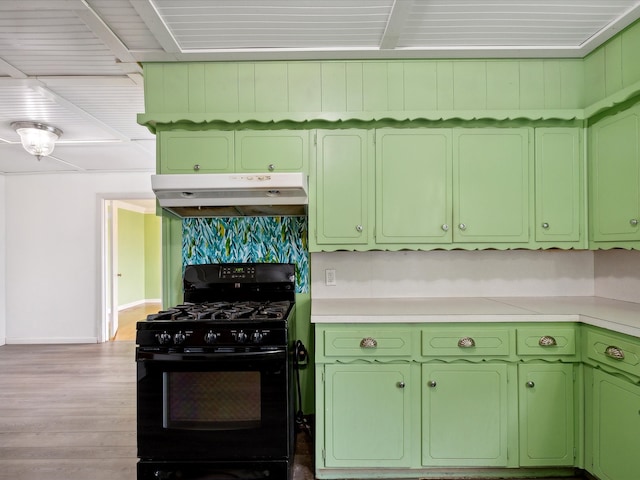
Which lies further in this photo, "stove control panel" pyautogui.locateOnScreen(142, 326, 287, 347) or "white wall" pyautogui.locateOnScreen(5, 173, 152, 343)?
"white wall" pyautogui.locateOnScreen(5, 173, 152, 343)

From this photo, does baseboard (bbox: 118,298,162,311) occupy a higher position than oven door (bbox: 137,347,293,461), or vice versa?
oven door (bbox: 137,347,293,461)

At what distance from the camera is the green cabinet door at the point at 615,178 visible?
6.41ft

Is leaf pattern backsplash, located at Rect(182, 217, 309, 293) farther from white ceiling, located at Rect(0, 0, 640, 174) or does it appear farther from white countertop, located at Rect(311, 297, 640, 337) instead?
white ceiling, located at Rect(0, 0, 640, 174)

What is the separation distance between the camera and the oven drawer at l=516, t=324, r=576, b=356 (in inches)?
73.9

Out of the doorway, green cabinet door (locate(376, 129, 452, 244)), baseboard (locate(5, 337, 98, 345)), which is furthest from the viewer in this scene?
the doorway

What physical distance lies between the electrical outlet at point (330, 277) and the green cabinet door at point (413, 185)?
435 mm

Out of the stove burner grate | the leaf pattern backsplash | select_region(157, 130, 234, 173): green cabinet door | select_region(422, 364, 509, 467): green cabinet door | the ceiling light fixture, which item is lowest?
select_region(422, 364, 509, 467): green cabinet door

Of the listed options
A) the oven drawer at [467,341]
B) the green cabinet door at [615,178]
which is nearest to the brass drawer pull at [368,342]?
the oven drawer at [467,341]

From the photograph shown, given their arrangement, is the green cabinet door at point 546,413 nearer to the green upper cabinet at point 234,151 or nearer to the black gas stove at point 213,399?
the black gas stove at point 213,399

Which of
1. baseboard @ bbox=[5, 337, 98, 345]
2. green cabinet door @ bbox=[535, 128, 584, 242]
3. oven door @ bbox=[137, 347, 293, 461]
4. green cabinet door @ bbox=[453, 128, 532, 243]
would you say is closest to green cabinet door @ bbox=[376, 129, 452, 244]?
green cabinet door @ bbox=[453, 128, 532, 243]

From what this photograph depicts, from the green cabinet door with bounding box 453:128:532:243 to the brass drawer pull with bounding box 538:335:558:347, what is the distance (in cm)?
60

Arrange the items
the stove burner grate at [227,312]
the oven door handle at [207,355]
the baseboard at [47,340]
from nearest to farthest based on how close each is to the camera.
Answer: the oven door handle at [207,355] → the stove burner grate at [227,312] → the baseboard at [47,340]

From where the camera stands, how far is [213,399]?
5.81ft

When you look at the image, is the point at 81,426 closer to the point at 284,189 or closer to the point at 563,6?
the point at 284,189
